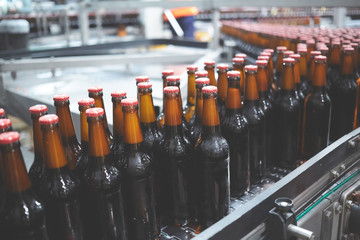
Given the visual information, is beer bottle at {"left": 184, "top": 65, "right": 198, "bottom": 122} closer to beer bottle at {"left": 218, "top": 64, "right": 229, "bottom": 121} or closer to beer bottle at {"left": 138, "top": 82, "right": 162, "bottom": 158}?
beer bottle at {"left": 218, "top": 64, "right": 229, "bottom": 121}

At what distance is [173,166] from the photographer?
2.96 feet

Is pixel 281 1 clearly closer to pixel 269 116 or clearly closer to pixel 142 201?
pixel 269 116

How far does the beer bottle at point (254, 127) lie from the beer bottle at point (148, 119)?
0.31 meters

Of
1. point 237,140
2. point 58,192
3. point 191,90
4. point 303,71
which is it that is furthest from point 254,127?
point 58,192

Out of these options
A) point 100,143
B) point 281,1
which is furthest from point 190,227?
point 281,1

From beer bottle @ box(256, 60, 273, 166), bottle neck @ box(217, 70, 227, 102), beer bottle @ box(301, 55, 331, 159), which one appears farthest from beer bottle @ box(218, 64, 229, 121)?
beer bottle @ box(301, 55, 331, 159)

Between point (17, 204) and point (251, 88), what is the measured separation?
2.37 ft

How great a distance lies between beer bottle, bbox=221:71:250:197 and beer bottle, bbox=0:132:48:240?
1.80ft

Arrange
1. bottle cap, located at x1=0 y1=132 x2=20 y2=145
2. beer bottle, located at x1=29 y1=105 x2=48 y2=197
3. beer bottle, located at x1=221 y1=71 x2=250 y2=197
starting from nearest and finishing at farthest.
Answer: bottle cap, located at x1=0 y1=132 x2=20 y2=145, beer bottle, located at x1=29 y1=105 x2=48 y2=197, beer bottle, located at x1=221 y1=71 x2=250 y2=197

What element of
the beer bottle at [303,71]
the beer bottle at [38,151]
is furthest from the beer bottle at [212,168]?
the beer bottle at [303,71]

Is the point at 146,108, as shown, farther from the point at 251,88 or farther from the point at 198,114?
the point at 251,88

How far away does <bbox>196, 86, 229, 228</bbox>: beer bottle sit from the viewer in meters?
0.88

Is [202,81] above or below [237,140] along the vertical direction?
above

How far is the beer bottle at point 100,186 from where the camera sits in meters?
0.74
